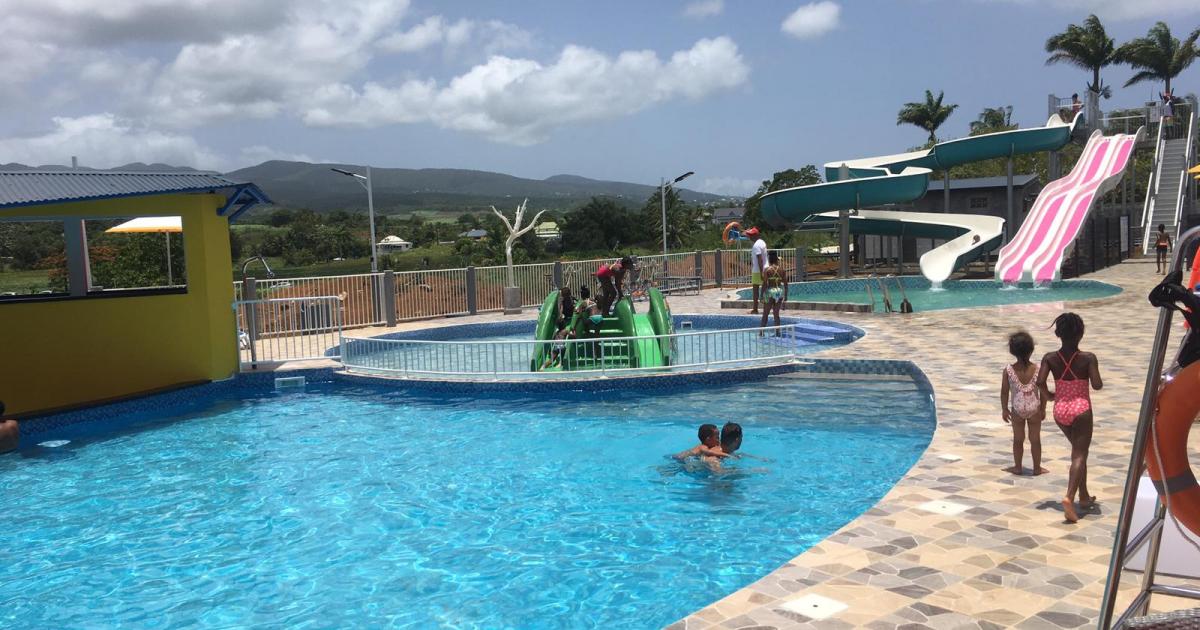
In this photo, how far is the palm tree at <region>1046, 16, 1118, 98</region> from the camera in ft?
165

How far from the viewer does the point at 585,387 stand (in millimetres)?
12805

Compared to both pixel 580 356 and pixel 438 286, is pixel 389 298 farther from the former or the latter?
pixel 580 356

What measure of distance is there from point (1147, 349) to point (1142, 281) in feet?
41.7

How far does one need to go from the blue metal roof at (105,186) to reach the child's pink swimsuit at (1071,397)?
1128 centimetres

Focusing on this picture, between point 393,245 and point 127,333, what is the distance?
97.5 metres

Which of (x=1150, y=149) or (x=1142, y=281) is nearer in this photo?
(x=1142, y=281)

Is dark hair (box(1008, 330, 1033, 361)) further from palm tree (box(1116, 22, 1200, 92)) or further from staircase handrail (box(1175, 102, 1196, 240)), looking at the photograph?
palm tree (box(1116, 22, 1200, 92))

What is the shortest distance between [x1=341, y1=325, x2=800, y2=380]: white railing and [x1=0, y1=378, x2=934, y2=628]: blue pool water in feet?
1.50

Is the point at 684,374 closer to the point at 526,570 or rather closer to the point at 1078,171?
the point at 526,570

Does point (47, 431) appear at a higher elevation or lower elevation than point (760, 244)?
lower

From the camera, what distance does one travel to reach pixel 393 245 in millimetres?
108500

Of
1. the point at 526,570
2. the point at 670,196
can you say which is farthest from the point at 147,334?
the point at 670,196

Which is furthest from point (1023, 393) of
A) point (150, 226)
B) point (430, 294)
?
point (150, 226)

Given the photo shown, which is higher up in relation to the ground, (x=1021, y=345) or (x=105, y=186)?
(x=105, y=186)
